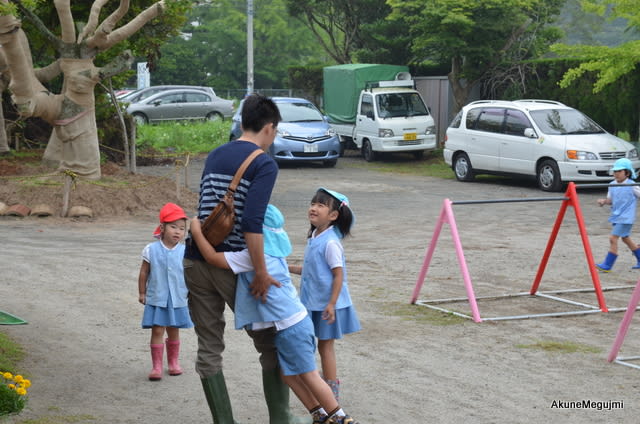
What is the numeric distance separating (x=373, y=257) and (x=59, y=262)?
367cm

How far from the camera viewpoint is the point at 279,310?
449cm

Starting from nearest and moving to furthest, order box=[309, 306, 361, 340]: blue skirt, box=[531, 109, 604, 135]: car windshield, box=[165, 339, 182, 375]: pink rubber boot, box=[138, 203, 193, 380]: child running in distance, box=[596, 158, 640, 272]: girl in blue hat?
box=[309, 306, 361, 340]: blue skirt < box=[138, 203, 193, 380]: child running in distance < box=[165, 339, 182, 375]: pink rubber boot < box=[596, 158, 640, 272]: girl in blue hat < box=[531, 109, 604, 135]: car windshield

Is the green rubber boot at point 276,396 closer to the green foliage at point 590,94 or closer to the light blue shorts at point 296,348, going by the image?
the light blue shorts at point 296,348

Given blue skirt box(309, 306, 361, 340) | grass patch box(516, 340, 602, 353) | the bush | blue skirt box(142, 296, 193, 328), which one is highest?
blue skirt box(309, 306, 361, 340)

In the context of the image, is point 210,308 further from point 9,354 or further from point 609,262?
point 609,262

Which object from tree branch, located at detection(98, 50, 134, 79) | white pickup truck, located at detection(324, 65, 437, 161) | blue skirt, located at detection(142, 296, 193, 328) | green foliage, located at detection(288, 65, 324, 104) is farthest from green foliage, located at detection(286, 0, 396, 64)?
blue skirt, located at detection(142, 296, 193, 328)

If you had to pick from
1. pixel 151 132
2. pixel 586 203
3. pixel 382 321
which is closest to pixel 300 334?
pixel 382 321

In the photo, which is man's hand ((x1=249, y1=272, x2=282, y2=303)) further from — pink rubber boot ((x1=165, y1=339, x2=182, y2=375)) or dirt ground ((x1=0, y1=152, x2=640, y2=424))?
pink rubber boot ((x1=165, y1=339, x2=182, y2=375))

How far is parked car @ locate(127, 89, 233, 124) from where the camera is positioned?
35.0 m

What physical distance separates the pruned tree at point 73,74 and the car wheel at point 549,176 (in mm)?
7938

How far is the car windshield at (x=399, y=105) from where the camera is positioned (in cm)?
2427

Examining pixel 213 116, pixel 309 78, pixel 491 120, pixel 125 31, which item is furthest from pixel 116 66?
pixel 213 116

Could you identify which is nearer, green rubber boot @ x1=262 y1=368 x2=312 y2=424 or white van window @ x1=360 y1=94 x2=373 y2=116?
green rubber boot @ x1=262 y1=368 x2=312 y2=424

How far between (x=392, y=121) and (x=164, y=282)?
1844cm
